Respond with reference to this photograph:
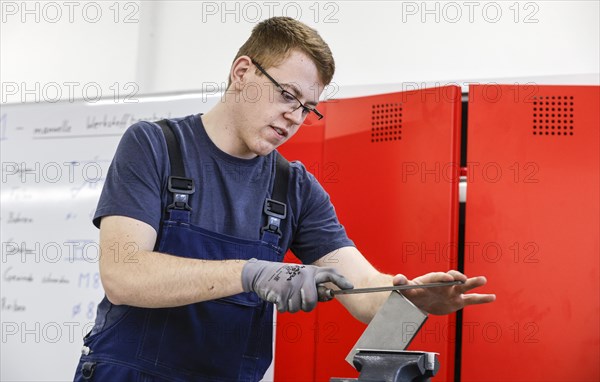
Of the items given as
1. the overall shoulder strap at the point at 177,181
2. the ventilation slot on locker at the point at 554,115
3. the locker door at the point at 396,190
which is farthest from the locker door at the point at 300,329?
the overall shoulder strap at the point at 177,181

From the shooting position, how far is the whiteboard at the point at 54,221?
2.73 meters

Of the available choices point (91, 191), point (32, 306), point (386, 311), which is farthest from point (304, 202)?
point (32, 306)

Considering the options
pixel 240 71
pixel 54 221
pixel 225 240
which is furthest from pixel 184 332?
pixel 54 221

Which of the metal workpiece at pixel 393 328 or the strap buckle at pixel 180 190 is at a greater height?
the strap buckle at pixel 180 190

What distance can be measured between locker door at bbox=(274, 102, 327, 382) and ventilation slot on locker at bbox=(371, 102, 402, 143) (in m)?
0.19

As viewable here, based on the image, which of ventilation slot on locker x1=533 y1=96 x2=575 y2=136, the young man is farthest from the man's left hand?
ventilation slot on locker x1=533 y1=96 x2=575 y2=136

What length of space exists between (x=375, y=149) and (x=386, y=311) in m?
1.06

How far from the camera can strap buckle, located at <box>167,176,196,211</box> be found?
4.96 feet

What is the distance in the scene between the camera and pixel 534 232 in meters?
2.05

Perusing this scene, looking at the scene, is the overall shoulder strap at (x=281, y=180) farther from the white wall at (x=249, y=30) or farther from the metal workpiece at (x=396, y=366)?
the white wall at (x=249, y=30)

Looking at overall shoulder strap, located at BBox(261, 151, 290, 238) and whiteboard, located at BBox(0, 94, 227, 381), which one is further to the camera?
whiteboard, located at BBox(0, 94, 227, 381)

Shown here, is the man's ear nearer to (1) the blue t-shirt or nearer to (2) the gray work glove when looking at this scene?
(1) the blue t-shirt

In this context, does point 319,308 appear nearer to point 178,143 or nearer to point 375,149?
point 375,149

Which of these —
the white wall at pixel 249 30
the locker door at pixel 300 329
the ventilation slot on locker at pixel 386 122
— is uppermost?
the white wall at pixel 249 30
